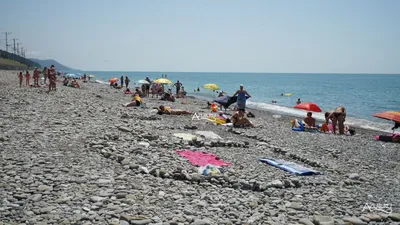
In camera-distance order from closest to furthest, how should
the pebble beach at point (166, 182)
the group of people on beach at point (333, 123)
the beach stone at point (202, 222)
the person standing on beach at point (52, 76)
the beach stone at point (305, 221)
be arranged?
the beach stone at point (202, 222), the pebble beach at point (166, 182), the beach stone at point (305, 221), the group of people on beach at point (333, 123), the person standing on beach at point (52, 76)

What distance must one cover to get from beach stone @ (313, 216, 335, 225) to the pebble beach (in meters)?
0.02

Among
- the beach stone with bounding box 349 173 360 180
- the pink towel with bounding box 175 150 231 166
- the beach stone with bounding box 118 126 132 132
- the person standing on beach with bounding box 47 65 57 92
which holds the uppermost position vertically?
the person standing on beach with bounding box 47 65 57 92

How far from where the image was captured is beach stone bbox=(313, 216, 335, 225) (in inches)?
217

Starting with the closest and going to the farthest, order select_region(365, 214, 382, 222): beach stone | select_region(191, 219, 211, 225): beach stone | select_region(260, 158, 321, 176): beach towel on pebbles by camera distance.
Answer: select_region(191, 219, 211, 225): beach stone → select_region(365, 214, 382, 222): beach stone → select_region(260, 158, 321, 176): beach towel on pebbles

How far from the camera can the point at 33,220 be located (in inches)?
183

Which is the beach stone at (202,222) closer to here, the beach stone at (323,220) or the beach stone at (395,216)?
the beach stone at (323,220)

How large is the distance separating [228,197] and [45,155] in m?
4.58

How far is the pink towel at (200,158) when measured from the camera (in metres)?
8.70

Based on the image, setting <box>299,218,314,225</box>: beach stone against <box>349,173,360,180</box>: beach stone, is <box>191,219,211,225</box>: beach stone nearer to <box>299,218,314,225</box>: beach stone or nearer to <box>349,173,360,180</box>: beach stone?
<box>299,218,314,225</box>: beach stone

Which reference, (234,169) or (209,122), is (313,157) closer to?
(234,169)

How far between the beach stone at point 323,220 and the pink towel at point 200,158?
3411mm

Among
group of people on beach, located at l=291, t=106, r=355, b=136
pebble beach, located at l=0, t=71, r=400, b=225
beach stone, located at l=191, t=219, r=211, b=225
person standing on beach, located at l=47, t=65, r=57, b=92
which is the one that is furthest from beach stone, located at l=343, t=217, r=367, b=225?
person standing on beach, located at l=47, t=65, r=57, b=92

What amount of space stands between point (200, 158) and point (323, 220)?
13.6 ft

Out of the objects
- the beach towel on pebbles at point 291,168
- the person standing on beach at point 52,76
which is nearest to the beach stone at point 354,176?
the beach towel on pebbles at point 291,168
